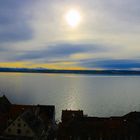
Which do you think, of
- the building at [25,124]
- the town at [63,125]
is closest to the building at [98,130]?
the town at [63,125]

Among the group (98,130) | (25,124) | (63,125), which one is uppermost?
(63,125)

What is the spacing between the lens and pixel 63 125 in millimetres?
58469

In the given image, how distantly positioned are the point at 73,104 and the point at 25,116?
262ft

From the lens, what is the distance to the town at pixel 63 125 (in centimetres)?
5522

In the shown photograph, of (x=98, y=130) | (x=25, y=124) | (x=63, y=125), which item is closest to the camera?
(x=98, y=130)

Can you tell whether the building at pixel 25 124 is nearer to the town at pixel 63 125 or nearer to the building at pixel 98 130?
the town at pixel 63 125

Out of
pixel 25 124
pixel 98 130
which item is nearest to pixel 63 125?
pixel 98 130

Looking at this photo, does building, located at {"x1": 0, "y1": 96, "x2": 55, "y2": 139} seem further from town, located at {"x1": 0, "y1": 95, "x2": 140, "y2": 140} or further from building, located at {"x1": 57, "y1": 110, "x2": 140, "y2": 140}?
building, located at {"x1": 57, "y1": 110, "x2": 140, "y2": 140}

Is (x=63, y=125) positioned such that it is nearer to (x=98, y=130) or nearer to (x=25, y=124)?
(x=98, y=130)

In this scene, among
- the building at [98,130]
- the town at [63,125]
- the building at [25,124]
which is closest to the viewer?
the building at [98,130]

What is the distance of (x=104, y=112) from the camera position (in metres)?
126

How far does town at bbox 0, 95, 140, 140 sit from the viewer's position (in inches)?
2174

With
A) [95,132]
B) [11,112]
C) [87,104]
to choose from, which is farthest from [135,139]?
[87,104]

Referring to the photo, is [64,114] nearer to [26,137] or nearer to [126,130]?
[26,137]
